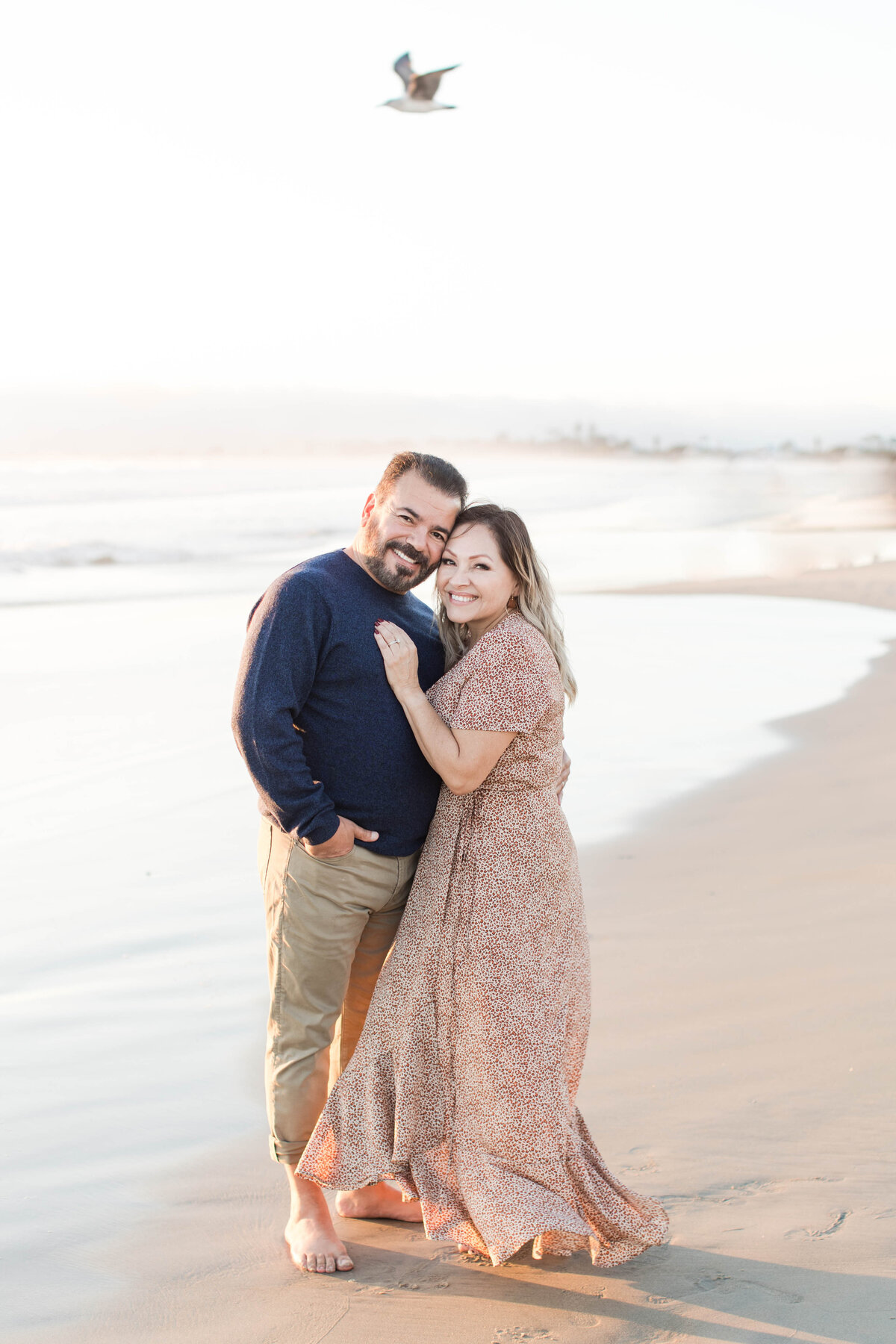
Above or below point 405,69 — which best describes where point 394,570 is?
below

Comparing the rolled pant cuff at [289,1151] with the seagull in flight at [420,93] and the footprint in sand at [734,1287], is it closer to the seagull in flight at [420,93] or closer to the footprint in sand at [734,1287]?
the footprint in sand at [734,1287]

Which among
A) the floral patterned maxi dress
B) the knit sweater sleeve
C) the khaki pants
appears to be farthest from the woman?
the knit sweater sleeve

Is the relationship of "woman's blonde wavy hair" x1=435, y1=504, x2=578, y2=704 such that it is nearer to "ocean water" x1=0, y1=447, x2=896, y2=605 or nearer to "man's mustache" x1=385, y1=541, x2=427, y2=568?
"man's mustache" x1=385, y1=541, x2=427, y2=568

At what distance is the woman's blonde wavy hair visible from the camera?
2.91 metres

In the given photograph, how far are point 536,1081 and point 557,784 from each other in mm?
699

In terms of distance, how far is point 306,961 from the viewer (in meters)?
2.91

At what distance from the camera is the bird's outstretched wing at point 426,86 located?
25.1ft

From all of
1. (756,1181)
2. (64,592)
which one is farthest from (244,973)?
(64,592)

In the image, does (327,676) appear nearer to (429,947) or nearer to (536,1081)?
(429,947)

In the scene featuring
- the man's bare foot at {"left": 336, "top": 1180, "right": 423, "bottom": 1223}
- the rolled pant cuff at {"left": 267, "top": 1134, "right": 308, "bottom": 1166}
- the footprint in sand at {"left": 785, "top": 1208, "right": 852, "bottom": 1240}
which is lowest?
the man's bare foot at {"left": 336, "top": 1180, "right": 423, "bottom": 1223}

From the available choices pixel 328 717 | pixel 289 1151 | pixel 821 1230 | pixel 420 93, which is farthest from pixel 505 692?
pixel 420 93

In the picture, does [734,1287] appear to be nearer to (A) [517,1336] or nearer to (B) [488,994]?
(A) [517,1336]

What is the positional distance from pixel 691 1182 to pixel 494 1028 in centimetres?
81

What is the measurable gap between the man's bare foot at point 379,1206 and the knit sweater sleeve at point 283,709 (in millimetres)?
991
